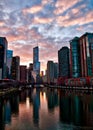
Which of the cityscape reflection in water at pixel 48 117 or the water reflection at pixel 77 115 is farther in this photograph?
the water reflection at pixel 77 115

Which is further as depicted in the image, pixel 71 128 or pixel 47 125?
pixel 47 125

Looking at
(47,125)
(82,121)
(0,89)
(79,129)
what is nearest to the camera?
(79,129)

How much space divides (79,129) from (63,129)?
3.44 m

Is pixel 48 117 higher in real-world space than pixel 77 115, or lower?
lower

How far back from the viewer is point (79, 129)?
3988cm

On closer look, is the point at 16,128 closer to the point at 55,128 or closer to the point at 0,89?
the point at 55,128

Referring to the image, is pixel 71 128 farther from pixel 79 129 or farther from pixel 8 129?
pixel 8 129

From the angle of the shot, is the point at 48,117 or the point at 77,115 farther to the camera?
the point at 77,115

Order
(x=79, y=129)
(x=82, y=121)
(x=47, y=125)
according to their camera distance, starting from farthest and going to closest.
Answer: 1. (x=82, y=121)
2. (x=47, y=125)
3. (x=79, y=129)

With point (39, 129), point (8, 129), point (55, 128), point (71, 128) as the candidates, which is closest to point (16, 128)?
point (8, 129)

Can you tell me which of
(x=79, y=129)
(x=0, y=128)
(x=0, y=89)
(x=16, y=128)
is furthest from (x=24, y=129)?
(x=0, y=89)

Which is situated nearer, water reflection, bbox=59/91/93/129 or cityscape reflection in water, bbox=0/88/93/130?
cityscape reflection in water, bbox=0/88/93/130

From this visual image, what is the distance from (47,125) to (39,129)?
4788 mm

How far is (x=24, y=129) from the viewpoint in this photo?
41062mm
